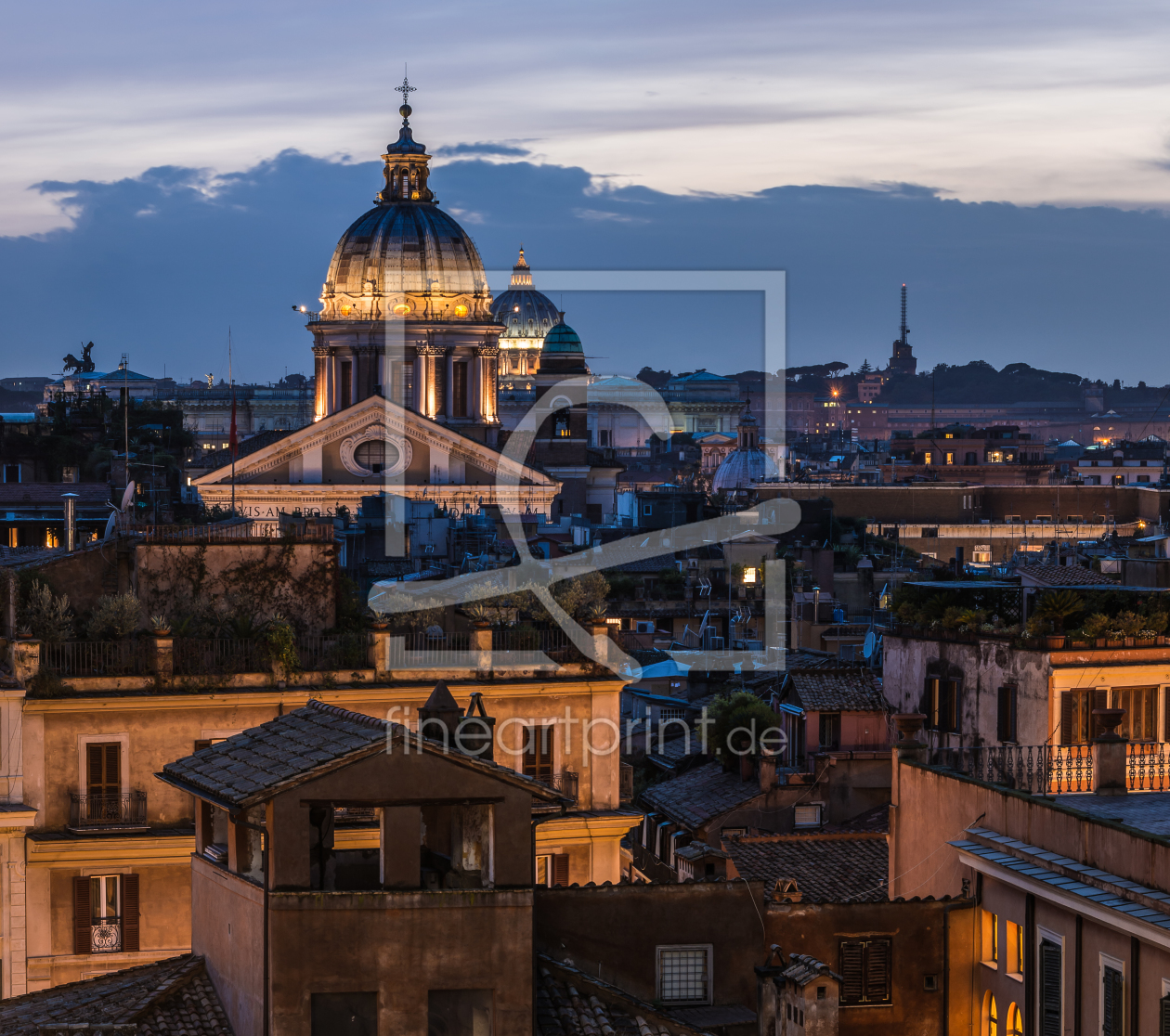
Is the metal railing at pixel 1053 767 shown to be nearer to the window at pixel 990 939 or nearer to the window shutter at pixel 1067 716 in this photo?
the window shutter at pixel 1067 716

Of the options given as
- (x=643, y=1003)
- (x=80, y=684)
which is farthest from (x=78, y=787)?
(x=643, y=1003)

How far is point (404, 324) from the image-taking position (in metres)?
78.8

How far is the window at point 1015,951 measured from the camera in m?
13.4

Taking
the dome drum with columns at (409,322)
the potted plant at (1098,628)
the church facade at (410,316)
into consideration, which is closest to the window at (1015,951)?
the potted plant at (1098,628)

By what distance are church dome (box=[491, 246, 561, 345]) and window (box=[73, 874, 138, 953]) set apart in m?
133

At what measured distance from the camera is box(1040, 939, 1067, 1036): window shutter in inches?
512

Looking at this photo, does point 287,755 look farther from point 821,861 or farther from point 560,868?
point 821,861

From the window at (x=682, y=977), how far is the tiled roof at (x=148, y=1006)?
252cm

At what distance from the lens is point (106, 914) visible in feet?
57.3

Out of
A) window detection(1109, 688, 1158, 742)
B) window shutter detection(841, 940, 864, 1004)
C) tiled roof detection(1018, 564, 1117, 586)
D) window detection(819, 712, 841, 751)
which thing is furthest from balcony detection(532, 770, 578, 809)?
window shutter detection(841, 940, 864, 1004)

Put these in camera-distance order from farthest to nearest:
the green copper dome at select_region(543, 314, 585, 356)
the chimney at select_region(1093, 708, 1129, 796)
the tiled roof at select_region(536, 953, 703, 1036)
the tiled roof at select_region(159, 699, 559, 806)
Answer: the green copper dome at select_region(543, 314, 585, 356)
the chimney at select_region(1093, 708, 1129, 796)
the tiled roof at select_region(536, 953, 703, 1036)
the tiled roof at select_region(159, 699, 559, 806)

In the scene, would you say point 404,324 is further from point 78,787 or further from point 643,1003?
point 643,1003

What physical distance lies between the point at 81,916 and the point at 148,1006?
5318 millimetres

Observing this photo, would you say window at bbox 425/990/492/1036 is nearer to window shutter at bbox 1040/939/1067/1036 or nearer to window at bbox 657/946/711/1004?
window at bbox 657/946/711/1004
